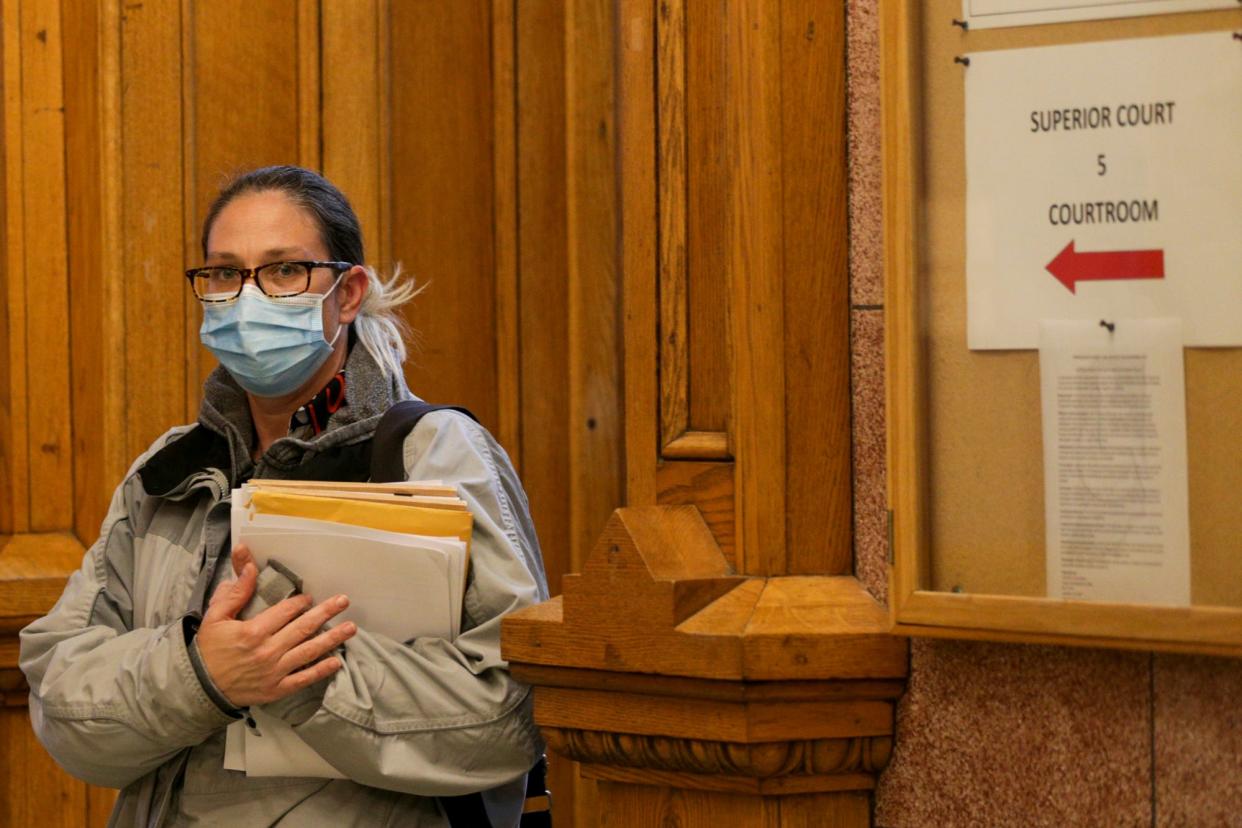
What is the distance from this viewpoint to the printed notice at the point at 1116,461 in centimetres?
116

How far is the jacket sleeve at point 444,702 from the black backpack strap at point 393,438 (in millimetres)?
57

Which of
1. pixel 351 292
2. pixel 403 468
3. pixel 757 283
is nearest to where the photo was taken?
pixel 757 283

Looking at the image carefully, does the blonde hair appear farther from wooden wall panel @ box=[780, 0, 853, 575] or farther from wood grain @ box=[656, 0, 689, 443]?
wooden wall panel @ box=[780, 0, 853, 575]

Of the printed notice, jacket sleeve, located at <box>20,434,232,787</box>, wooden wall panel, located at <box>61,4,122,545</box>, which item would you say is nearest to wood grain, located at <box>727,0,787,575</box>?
the printed notice

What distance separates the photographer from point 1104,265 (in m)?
1.18

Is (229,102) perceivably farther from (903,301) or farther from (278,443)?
(903,301)

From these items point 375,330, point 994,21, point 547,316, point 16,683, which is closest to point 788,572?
point 994,21

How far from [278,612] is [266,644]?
0.12 ft

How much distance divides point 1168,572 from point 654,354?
1.79ft

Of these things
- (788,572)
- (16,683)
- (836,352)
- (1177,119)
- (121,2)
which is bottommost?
(16,683)

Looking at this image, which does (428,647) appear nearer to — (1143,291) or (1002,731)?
(1002,731)

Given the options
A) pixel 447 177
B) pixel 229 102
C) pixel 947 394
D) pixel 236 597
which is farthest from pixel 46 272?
pixel 947 394

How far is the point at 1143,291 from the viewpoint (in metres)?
1.17

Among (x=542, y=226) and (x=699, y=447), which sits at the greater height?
(x=542, y=226)
